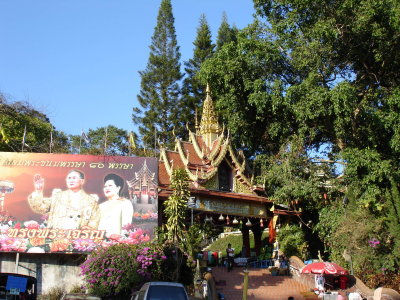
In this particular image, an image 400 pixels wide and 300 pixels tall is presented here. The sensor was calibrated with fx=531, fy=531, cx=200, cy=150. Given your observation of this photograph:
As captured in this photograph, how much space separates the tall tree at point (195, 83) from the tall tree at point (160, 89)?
2.40 ft

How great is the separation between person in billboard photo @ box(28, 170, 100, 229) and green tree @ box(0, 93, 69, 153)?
13.0 feet

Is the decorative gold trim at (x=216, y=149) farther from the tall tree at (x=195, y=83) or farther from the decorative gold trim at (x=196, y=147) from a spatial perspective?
the tall tree at (x=195, y=83)

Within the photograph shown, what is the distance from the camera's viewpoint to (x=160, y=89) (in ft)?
129

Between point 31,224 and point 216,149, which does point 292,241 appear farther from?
point 31,224

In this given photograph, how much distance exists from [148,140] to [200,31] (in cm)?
998

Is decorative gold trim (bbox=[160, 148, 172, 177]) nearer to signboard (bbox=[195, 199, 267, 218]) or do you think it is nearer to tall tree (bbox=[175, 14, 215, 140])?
signboard (bbox=[195, 199, 267, 218])

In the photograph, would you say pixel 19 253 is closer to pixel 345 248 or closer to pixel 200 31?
pixel 345 248

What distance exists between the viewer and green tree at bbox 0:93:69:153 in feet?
87.5

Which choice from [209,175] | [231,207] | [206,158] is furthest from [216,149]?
[231,207]

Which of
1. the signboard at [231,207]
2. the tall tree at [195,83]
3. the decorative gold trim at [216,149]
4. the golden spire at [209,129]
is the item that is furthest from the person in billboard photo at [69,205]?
the tall tree at [195,83]

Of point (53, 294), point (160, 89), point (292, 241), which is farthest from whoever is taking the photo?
point (160, 89)

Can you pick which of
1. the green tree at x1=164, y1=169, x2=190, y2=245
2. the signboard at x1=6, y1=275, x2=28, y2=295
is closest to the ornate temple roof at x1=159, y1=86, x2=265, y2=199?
the green tree at x1=164, y1=169, x2=190, y2=245

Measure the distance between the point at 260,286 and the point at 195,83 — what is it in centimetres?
2234

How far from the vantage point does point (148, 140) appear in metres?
38.0
